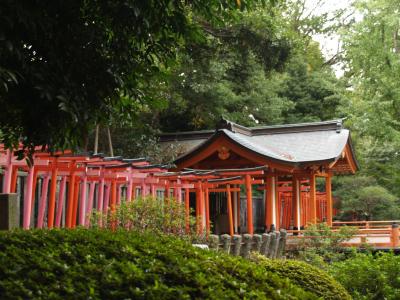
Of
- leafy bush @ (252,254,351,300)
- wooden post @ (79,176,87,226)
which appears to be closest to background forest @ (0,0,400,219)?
wooden post @ (79,176,87,226)

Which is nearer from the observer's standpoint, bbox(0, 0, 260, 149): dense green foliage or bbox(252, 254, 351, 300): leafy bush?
bbox(0, 0, 260, 149): dense green foliage

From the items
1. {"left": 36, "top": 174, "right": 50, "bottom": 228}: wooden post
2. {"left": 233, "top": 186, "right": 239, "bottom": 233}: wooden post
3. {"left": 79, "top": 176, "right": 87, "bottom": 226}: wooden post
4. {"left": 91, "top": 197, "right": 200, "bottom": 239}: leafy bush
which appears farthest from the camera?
{"left": 233, "top": 186, "right": 239, "bottom": 233}: wooden post

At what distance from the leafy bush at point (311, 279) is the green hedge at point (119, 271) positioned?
1.45 m

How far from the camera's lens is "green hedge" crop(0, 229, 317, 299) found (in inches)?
134

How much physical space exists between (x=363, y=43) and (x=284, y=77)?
591 centimetres

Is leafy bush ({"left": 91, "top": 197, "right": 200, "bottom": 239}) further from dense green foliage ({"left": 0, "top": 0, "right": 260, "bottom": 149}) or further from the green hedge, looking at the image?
the green hedge

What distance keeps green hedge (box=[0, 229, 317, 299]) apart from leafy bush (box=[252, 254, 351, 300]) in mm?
1454

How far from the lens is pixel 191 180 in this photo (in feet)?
52.5

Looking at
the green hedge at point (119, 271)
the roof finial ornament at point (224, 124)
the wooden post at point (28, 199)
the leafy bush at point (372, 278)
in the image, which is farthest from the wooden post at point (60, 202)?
the roof finial ornament at point (224, 124)

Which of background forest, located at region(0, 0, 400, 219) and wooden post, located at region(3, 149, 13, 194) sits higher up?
background forest, located at region(0, 0, 400, 219)

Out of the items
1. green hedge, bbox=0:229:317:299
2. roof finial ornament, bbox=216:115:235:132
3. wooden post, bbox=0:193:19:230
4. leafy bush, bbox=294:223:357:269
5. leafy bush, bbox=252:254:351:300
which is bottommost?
leafy bush, bbox=294:223:357:269

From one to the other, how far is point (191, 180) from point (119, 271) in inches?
484

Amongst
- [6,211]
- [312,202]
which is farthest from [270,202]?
[6,211]

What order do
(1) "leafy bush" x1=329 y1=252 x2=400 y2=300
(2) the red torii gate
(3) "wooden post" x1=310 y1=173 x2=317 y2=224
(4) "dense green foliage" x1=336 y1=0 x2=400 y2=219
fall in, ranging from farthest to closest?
(4) "dense green foliage" x1=336 y1=0 x2=400 y2=219, (3) "wooden post" x1=310 y1=173 x2=317 y2=224, (2) the red torii gate, (1) "leafy bush" x1=329 y1=252 x2=400 y2=300
